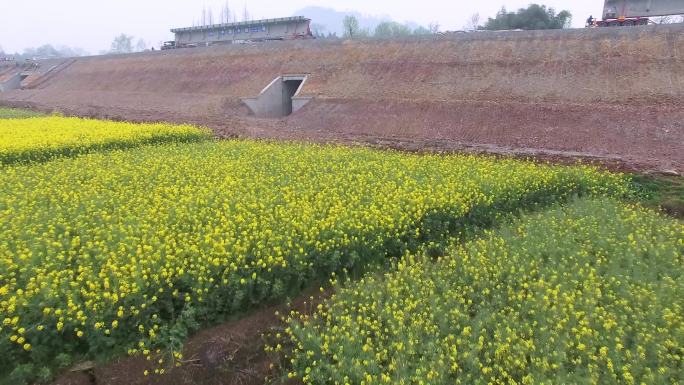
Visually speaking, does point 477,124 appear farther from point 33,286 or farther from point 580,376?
point 33,286

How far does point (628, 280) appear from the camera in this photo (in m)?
6.25

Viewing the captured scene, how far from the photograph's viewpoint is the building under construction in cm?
4506

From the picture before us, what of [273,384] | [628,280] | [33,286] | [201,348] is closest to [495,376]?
[273,384]

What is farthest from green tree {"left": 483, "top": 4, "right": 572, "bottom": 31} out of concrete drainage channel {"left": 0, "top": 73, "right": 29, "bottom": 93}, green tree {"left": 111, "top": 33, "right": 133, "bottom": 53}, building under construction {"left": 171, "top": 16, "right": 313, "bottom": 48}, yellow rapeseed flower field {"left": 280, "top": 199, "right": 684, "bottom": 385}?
green tree {"left": 111, "top": 33, "right": 133, "bottom": 53}

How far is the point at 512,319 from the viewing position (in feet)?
17.9

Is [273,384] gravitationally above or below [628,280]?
below

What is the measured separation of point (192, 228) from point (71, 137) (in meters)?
9.78

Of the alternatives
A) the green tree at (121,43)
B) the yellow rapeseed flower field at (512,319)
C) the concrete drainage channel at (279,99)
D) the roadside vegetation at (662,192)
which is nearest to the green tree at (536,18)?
the concrete drainage channel at (279,99)

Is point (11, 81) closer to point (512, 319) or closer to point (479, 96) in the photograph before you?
point (479, 96)

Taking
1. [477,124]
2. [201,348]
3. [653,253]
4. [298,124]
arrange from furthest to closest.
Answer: [298,124] → [477,124] → [653,253] → [201,348]

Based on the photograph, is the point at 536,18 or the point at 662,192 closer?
the point at 662,192

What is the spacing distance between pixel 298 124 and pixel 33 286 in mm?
18589

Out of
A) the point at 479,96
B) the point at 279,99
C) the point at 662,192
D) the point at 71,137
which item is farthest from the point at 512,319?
the point at 279,99

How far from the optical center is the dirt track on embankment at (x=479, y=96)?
17.0 meters
